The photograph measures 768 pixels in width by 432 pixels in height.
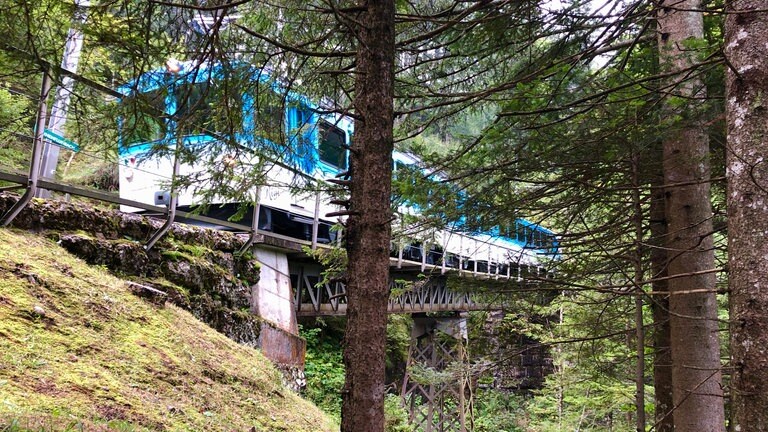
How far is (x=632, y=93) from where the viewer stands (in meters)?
3.39

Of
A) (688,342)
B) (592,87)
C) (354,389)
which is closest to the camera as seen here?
(354,389)

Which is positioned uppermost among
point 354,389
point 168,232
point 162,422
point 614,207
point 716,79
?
point 716,79

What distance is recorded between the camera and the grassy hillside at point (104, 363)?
2854 mm

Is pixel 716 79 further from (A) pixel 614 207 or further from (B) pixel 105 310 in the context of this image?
(B) pixel 105 310

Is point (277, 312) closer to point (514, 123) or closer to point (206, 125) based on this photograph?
point (206, 125)

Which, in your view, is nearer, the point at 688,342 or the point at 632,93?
the point at 632,93

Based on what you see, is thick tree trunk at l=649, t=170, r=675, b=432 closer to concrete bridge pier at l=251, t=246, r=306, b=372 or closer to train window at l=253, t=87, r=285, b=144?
train window at l=253, t=87, r=285, b=144

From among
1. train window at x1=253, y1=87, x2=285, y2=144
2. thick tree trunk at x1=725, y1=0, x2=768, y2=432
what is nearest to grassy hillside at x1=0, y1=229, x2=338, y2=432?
train window at x1=253, y1=87, x2=285, y2=144

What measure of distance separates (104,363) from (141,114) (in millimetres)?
1806

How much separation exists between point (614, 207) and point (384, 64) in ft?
11.3

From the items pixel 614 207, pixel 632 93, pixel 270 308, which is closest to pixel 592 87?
pixel 632 93

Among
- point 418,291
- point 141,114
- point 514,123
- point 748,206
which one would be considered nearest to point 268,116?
point 141,114

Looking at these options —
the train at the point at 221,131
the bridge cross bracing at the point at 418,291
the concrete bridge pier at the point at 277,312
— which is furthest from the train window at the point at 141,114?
the concrete bridge pier at the point at 277,312

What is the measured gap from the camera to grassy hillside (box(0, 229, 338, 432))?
112 inches
